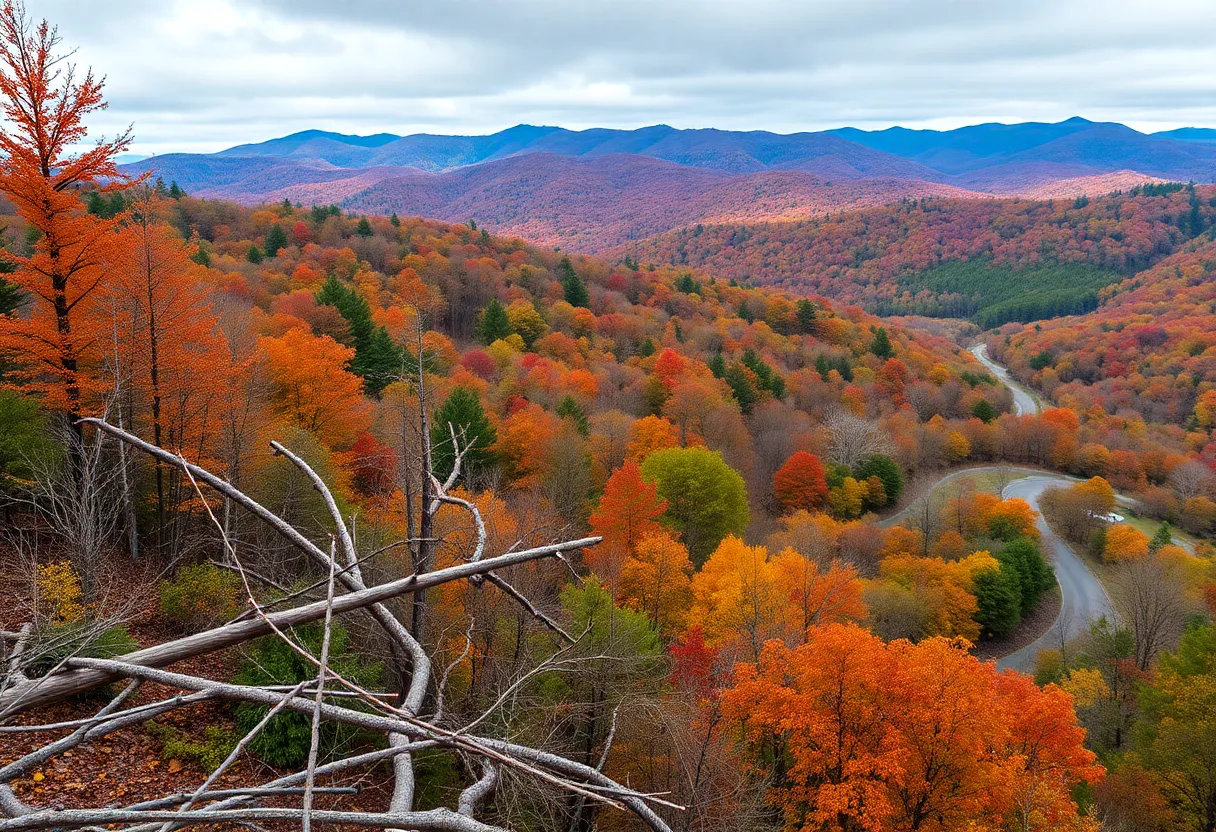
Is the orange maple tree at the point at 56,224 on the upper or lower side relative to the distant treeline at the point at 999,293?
upper

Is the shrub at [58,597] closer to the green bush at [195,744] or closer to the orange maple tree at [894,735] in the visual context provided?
the green bush at [195,744]

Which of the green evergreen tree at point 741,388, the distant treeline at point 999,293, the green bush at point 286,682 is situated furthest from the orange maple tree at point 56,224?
the distant treeline at point 999,293

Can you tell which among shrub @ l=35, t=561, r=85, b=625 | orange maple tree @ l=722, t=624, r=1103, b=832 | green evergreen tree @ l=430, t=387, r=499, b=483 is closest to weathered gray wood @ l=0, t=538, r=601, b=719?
shrub @ l=35, t=561, r=85, b=625

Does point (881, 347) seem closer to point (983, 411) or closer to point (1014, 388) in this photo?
point (983, 411)

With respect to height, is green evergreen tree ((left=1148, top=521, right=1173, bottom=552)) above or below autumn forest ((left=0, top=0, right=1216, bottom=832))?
below

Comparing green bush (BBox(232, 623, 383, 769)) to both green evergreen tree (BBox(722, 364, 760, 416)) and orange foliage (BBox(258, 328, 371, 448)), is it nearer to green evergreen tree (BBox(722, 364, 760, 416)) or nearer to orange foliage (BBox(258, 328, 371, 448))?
orange foliage (BBox(258, 328, 371, 448))

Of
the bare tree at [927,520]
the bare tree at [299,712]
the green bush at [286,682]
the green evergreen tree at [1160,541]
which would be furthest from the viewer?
the green evergreen tree at [1160,541]
